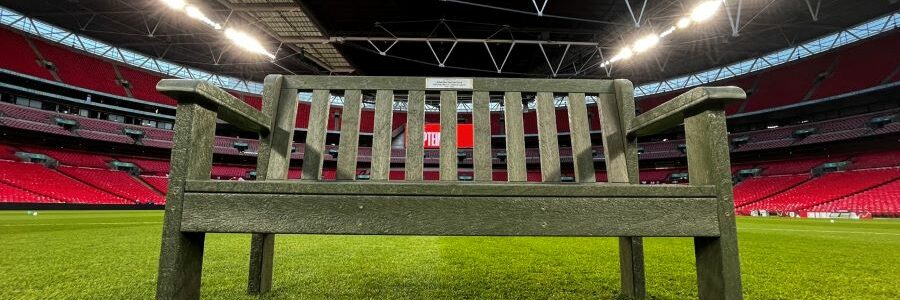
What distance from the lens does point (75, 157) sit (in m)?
22.9

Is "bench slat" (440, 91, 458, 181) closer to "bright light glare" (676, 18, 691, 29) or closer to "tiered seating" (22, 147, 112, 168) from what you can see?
"bright light glare" (676, 18, 691, 29)

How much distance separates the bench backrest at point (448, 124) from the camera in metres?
1.46

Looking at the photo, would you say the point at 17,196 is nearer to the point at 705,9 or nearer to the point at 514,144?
the point at 514,144

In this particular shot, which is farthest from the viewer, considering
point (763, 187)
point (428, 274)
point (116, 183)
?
point (763, 187)

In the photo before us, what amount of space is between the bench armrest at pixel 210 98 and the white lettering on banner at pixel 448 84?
0.65 meters

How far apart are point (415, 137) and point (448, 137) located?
0.44 feet

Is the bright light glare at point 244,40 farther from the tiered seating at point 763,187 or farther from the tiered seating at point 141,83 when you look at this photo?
the tiered seating at point 763,187

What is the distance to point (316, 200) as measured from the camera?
0.85m

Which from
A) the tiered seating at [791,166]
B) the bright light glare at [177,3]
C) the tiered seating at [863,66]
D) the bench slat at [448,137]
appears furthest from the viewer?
the tiered seating at [791,166]

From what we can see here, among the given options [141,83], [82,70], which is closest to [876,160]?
[141,83]

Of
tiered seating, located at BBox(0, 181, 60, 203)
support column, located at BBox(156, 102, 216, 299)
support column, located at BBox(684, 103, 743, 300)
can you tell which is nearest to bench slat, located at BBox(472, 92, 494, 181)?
support column, located at BBox(684, 103, 743, 300)


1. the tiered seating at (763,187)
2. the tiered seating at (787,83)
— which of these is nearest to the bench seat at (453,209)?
the tiered seating at (763,187)

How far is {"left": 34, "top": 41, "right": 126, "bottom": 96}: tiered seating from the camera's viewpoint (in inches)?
908

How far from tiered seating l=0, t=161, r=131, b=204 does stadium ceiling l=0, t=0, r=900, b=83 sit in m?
7.20
